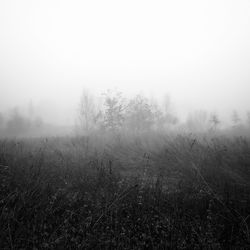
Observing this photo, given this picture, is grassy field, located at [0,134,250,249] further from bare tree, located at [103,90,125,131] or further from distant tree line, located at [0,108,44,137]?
distant tree line, located at [0,108,44,137]

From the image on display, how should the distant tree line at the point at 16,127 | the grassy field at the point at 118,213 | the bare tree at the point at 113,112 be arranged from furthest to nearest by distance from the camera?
the distant tree line at the point at 16,127
the bare tree at the point at 113,112
the grassy field at the point at 118,213

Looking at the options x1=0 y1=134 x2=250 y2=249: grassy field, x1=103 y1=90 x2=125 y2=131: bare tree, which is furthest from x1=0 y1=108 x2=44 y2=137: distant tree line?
x1=0 y1=134 x2=250 y2=249: grassy field

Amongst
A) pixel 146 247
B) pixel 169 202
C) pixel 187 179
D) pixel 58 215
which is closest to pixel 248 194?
pixel 187 179

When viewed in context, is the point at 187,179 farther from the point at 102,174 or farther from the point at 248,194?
the point at 102,174

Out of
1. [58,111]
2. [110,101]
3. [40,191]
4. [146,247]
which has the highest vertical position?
[58,111]

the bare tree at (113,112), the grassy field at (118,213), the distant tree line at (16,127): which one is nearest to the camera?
the grassy field at (118,213)

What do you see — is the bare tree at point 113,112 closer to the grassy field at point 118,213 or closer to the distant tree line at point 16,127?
the grassy field at point 118,213

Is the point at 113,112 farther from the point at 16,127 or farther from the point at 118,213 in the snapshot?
the point at 16,127

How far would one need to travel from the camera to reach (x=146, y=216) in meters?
1.95

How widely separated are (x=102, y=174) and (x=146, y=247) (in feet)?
5.41

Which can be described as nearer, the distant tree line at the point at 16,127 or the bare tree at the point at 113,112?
the bare tree at the point at 113,112

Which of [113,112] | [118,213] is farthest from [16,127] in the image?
[118,213]

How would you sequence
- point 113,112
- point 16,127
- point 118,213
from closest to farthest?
point 118,213 → point 113,112 → point 16,127

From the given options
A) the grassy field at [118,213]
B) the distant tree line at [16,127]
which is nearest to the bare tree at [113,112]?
the grassy field at [118,213]
